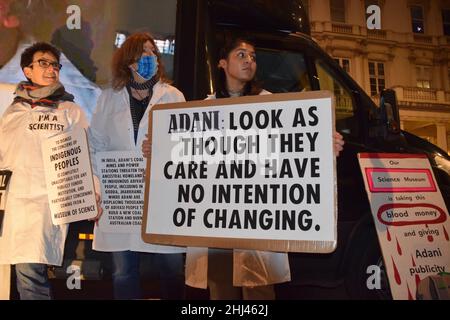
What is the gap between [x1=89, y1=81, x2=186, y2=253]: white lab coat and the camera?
8.91ft

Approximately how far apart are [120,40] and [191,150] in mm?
1027

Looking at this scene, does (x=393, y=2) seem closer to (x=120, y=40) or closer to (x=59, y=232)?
(x=120, y=40)

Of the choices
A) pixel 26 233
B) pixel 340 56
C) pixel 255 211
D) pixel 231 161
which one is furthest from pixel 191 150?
pixel 340 56

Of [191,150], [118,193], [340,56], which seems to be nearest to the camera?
[191,150]

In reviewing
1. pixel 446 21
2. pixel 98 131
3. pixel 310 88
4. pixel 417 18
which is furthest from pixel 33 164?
pixel 446 21

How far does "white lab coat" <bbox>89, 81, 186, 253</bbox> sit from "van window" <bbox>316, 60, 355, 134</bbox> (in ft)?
4.13

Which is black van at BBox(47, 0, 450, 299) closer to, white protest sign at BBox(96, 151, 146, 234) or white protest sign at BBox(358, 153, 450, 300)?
white protest sign at BBox(358, 153, 450, 300)

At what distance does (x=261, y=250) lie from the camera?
2.19 metres

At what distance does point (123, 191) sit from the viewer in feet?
9.00

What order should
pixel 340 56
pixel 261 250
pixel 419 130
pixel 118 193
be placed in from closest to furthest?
pixel 261 250 < pixel 118 193 < pixel 419 130 < pixel 340 56

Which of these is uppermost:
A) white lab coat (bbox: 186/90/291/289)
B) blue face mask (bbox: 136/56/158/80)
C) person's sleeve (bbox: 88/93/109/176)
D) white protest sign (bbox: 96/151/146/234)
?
blue face mask (bbox: 136/56/158/80)

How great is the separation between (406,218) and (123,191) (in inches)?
81.2

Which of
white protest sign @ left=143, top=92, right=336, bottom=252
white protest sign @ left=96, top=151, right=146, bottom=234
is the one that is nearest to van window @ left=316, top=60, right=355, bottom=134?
white protest sign @ left=143, top=92, right=336, bottom=252

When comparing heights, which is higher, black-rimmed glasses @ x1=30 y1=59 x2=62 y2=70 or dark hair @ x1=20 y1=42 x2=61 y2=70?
dark hair @ x1=20 y1=42 x2=61 y2=70
